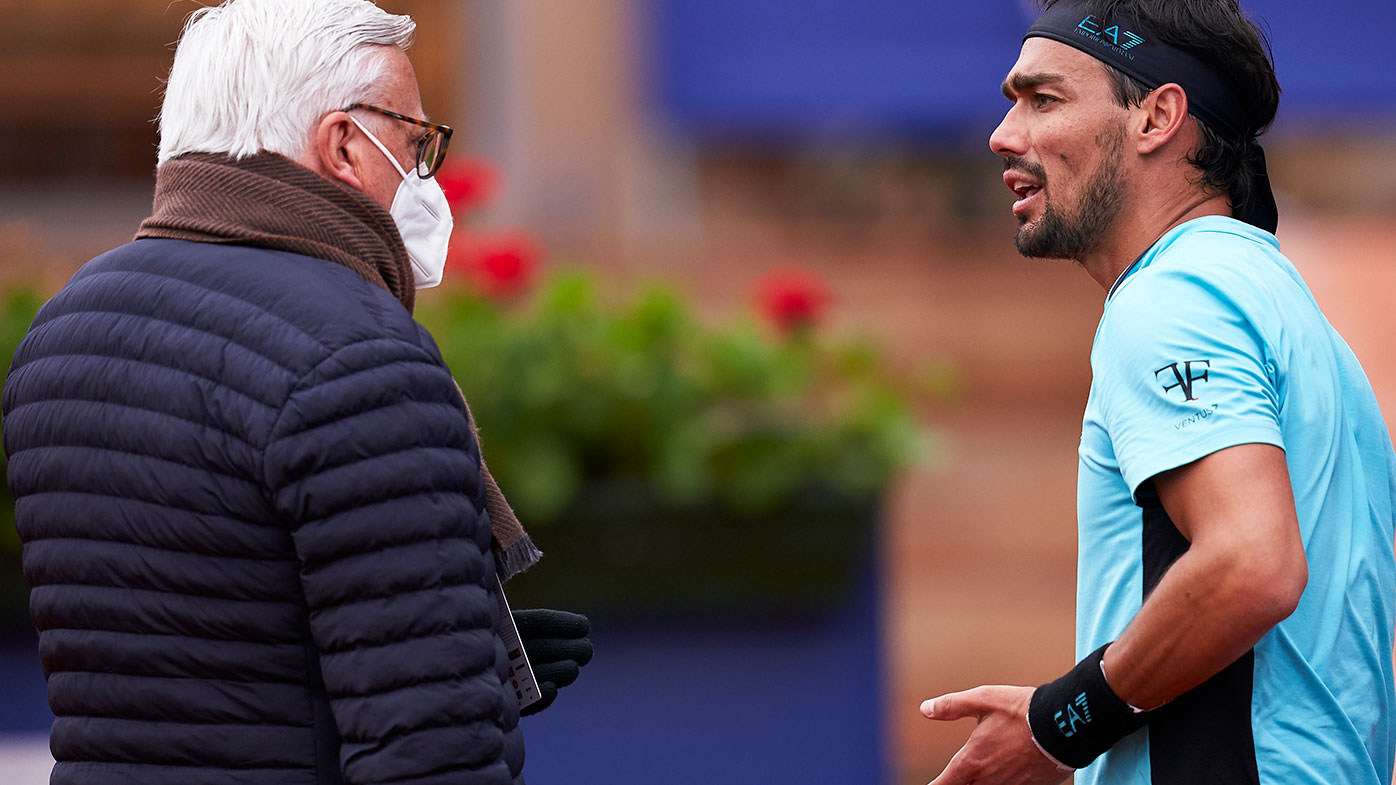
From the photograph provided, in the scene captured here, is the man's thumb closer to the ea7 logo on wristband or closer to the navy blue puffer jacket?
the ea7 logo on wristband

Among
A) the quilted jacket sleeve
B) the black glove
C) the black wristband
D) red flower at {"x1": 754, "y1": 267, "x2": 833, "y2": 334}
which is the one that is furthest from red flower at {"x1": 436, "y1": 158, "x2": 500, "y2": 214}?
the black wristband

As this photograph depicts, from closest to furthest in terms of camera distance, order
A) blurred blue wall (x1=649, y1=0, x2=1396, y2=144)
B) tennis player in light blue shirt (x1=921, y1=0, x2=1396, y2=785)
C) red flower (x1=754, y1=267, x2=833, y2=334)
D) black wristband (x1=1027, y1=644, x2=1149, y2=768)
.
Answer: tennis player in light blue shirt (x1=921, y1=0, x2=1396, y2=785)
black wristband (x1=1027, y1=644, x2=1149, y2=768)
red flower (x1=754, y1=267, x2=833, y2=334)
blurred blue wall (x1=649, y1=0, x2=1396, y2=144)

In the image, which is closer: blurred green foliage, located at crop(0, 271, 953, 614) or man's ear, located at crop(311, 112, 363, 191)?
man's ear, located at crop(311, 112, 363, 191)

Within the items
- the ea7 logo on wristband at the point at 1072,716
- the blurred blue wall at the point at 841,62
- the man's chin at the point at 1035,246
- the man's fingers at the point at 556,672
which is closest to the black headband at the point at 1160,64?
the man's chin at the point at 1035,246

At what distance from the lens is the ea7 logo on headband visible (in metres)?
1.96

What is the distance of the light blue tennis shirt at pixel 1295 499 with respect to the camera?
169cm

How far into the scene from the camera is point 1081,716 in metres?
1.77

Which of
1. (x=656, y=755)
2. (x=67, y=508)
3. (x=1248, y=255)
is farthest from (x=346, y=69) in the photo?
(x=656, y=755)

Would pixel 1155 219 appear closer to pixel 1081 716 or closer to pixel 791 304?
pixel 1081 716

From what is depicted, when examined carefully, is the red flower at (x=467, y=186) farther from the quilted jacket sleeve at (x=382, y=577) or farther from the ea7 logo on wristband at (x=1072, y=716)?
the ea7 logo on wristband at (x=1072, y=716)

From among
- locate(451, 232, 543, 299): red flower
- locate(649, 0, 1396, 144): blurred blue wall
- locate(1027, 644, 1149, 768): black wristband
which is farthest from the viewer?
locate(649, 0, 1396, 144): blurred blue wall

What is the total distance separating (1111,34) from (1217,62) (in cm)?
14

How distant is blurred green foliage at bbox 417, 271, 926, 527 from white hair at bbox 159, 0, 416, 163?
6.38ft

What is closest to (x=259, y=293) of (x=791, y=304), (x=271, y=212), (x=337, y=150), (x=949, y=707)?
(x=271, y=212)
